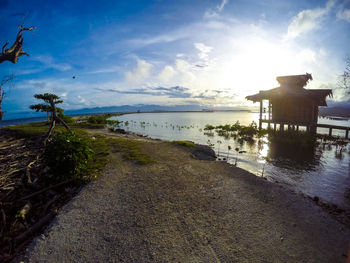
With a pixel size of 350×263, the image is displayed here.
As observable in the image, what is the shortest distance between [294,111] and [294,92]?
5539 mm

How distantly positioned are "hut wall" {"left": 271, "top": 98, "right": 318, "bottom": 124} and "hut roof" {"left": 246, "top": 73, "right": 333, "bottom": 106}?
5.30ft

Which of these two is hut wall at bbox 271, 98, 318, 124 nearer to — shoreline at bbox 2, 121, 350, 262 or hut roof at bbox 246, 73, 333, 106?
hut roof at bbox 246, 73, 333, 106

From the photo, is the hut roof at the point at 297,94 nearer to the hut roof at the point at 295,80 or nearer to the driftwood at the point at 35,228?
the hut roof at the point at 295,80

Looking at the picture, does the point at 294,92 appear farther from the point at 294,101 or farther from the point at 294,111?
the point at 294,111

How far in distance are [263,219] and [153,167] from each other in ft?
22.5

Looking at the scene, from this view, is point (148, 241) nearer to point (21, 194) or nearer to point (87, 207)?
point (87, 207)

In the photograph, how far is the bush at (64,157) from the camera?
7.06 metres

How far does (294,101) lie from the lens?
2902 centimetres

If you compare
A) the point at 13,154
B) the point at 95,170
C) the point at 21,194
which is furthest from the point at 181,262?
the point at 13,154

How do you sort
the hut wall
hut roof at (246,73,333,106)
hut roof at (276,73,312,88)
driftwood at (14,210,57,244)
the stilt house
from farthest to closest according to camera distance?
hut roof at (276,73,312,88) < the hut wall < the stilt house < hut roof at (246,73,333,106) < driftwood at (14,210,57,244)

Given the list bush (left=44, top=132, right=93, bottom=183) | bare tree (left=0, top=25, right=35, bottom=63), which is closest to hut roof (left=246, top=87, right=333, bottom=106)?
bush (left=44, top=132, right=93, bottom=183)

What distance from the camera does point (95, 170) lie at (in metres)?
9.49

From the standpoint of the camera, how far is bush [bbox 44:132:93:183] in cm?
706

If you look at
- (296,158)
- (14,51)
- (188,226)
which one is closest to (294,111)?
(296,158)
